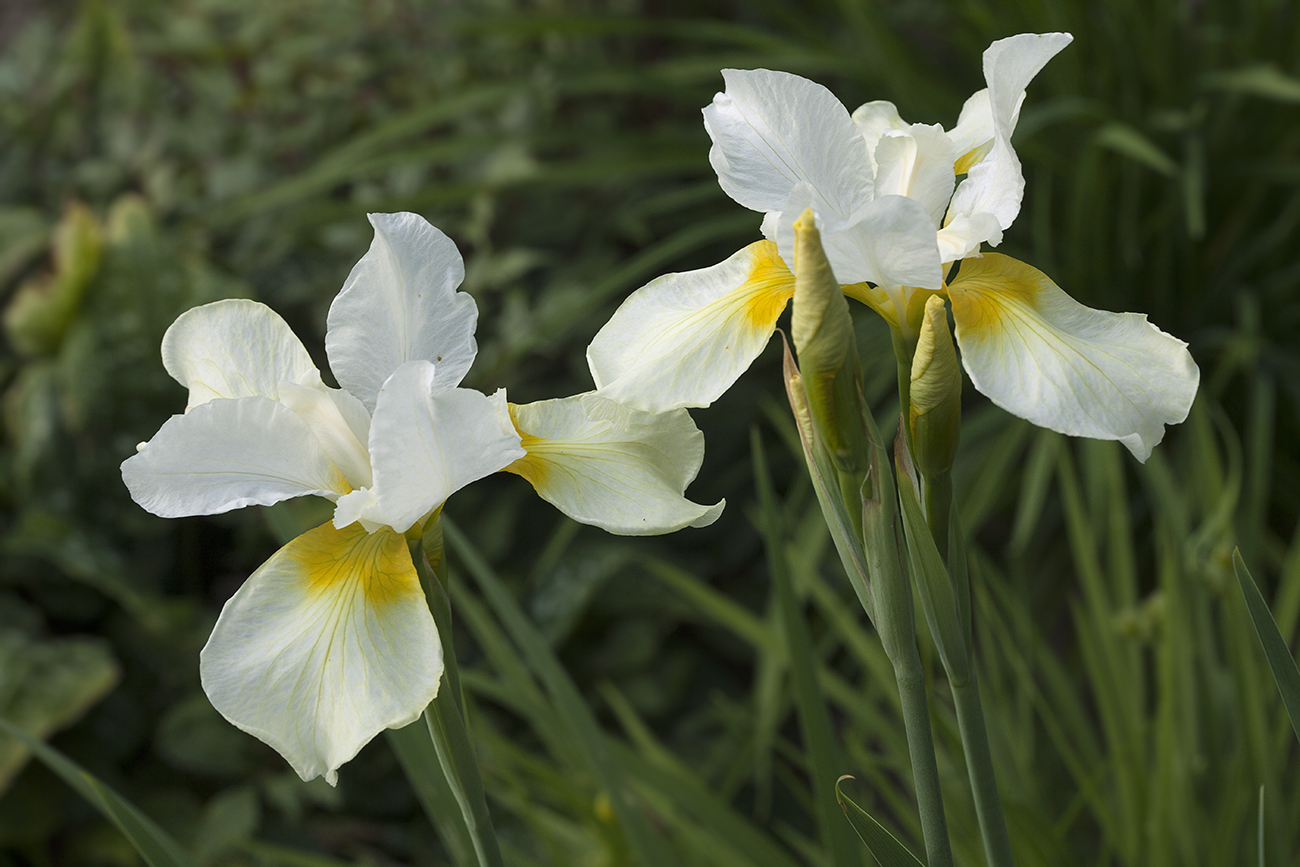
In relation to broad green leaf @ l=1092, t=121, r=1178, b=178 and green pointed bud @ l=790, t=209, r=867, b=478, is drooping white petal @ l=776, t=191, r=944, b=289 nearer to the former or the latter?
green pointed bud @ l=790, t=209, r=867, b=478

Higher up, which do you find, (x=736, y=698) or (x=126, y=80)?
(x=126, y=80)

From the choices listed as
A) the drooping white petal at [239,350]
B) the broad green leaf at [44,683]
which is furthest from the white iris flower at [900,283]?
the broad green leaf at [44,683]

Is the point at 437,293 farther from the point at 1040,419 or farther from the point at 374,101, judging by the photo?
the point at 374,101

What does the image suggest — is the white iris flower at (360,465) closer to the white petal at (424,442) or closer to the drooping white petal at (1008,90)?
the white petal at (424,442)

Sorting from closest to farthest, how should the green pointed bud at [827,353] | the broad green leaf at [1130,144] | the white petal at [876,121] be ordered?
the green pointed bud at [827,353], the white petal at [876,121], the broad green leaf at [1130,144]

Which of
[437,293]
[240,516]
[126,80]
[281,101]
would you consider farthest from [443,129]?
[437,293]

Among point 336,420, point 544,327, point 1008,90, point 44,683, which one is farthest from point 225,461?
point 44,683

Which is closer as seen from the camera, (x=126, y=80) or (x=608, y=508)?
(x=608, y=508)
